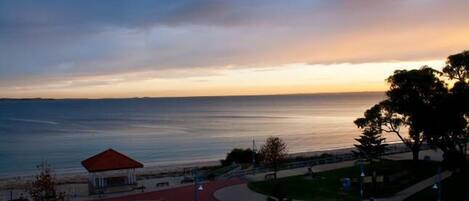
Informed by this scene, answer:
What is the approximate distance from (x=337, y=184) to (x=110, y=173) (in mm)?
16409

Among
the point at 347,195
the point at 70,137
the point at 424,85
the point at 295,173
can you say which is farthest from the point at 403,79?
the point at 70,137

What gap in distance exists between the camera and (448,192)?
3172 centimetres

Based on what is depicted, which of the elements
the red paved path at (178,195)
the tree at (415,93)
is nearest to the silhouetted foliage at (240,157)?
the tree at (415,93)

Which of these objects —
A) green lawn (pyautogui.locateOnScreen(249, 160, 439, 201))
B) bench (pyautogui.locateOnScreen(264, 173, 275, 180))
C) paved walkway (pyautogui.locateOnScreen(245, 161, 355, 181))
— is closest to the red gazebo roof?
paved walkway (pyautogui.locateOnScreen(245, 161, 355, 181))

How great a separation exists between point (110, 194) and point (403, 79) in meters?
25.8

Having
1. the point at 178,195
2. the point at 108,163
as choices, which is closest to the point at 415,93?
the point at 178,195

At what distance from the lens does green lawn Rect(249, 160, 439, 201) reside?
3291cm

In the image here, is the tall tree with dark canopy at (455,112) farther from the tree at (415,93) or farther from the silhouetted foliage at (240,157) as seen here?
the silhouetted foliage at (240,157)

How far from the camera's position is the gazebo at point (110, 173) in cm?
3738

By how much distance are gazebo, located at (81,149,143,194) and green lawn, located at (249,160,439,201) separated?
9.10 m

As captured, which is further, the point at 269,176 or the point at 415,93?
the point at 415,93

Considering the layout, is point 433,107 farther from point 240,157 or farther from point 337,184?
point 240,157

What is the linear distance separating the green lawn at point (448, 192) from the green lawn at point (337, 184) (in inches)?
75.9

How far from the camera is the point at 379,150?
37438 millimetres
